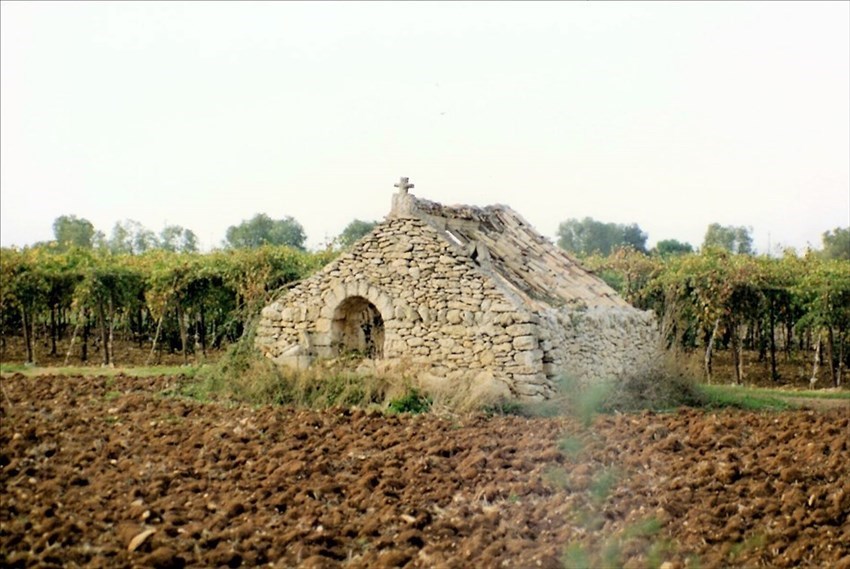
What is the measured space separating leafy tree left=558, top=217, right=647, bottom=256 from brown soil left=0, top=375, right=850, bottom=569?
31.8 meters

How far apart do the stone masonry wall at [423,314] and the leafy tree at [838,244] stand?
102 feet

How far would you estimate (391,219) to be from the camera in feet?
51.6

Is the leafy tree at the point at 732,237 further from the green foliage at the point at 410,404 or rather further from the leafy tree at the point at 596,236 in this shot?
the green foliage at the point at 410,404

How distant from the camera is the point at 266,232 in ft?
134

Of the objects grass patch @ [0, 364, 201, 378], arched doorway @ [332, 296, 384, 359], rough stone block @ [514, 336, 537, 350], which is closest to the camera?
rough stone block @ [514, 336, 537, 350]

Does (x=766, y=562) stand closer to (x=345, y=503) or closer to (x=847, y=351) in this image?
(x=345, y=503)

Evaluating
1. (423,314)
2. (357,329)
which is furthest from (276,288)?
(423,314)

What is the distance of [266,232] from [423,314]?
2677cm

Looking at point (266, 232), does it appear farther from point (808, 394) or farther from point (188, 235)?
point (808, 394)

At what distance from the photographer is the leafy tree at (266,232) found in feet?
131

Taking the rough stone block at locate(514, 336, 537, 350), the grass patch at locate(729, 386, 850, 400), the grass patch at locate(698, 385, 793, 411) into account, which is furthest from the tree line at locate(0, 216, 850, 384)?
the rough stone block at locate(514, 336, 537, 350)

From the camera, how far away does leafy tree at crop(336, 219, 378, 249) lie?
1105 inches

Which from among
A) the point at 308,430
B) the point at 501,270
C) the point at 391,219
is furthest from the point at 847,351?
the point at 308,430

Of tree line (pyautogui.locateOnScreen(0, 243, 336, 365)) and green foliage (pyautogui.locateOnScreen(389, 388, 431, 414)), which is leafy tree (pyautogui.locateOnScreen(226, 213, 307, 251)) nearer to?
tree line (pyautogui.locateOnScreen(0, 243, 336, 365))
